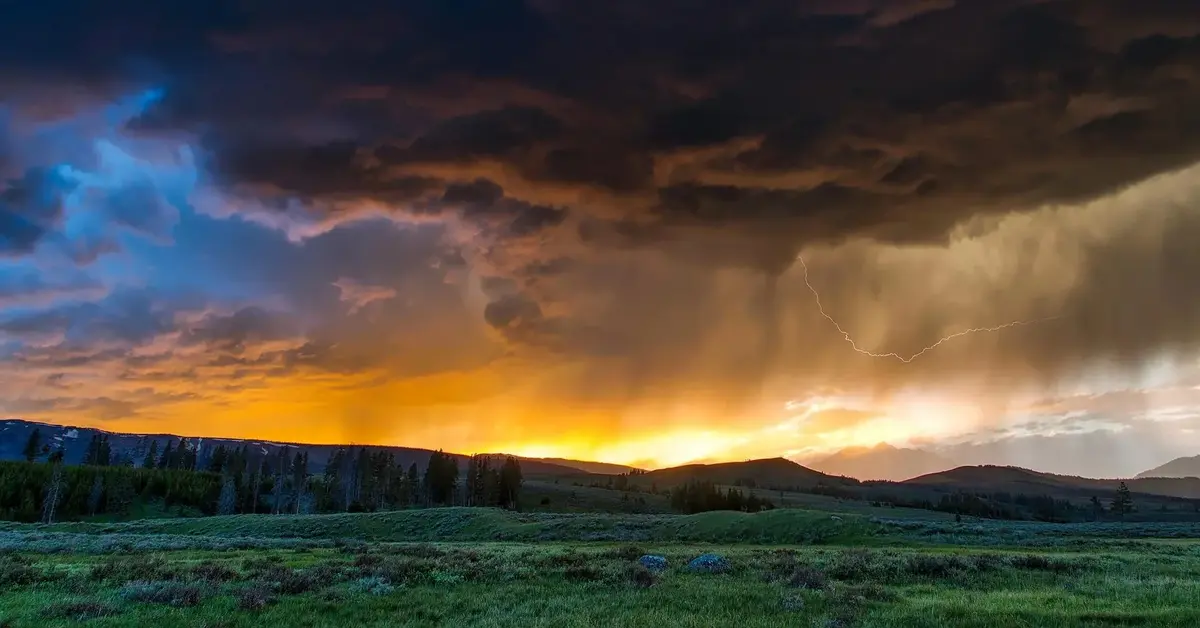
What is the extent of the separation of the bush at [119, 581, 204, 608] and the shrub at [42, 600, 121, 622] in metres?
1.49

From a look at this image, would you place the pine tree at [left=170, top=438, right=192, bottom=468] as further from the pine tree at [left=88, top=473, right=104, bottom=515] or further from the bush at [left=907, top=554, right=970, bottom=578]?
the bush at [left=907, top=554, right=970, bottom=578]

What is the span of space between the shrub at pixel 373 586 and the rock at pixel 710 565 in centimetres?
1466

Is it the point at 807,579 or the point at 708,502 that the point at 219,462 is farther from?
the point at 807,579

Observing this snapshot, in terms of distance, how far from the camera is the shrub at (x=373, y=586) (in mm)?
23930

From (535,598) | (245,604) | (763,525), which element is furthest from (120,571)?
(763,525)

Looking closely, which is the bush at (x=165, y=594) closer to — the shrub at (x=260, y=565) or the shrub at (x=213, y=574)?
the shrub at (x=213, y=574)

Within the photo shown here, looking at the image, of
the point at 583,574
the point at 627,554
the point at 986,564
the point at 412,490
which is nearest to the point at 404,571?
the point at 583,574

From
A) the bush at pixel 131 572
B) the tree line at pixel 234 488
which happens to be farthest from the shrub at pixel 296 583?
the tree line at pixel 234 488

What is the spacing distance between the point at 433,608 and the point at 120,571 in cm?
1691

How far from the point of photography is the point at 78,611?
1898 centimetres

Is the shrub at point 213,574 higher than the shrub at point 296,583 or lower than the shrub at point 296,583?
lower

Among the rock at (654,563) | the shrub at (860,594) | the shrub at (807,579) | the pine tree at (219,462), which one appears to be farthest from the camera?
the pine tree at (219,462)

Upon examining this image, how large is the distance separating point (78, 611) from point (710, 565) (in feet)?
82.6

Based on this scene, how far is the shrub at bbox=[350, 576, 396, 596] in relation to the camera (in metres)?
23.9
